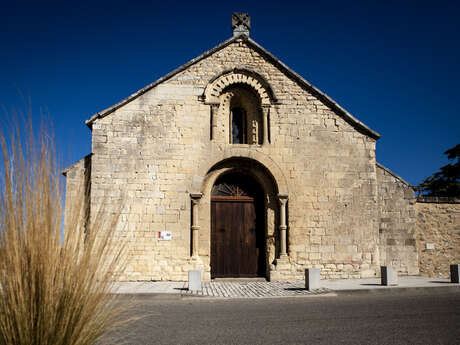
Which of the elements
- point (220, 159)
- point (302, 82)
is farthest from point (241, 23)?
point (220, 159)

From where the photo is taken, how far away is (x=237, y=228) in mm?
13094

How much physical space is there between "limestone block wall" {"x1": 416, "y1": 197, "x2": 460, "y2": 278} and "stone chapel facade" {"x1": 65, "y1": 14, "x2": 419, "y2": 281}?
1.57 metres

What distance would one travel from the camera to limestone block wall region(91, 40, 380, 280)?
39.9ft

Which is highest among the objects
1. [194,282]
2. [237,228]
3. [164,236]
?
[237,228]

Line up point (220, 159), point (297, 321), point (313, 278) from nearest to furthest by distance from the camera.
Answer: point (297, 321) < point (313, 278) < point (220, 159)

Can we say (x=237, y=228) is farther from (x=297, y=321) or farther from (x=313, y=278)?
(x=297, y=321)

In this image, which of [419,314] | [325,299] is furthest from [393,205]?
[419,314]

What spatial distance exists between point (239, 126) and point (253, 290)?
6195 mm

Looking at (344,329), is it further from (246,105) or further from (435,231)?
(435,231)

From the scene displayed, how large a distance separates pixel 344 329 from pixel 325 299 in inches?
122

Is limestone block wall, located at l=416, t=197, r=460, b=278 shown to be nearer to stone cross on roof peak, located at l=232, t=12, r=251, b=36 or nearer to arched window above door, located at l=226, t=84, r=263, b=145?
arched window above door, located at l=226, t=84, r=263, b=145

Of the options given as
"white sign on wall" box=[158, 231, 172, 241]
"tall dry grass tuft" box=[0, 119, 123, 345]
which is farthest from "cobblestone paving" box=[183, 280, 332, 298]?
"tall dry grass tuft" box=[0, 119, 123, 345]

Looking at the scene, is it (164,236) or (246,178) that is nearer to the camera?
(164,236)

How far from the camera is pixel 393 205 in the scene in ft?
44.3
